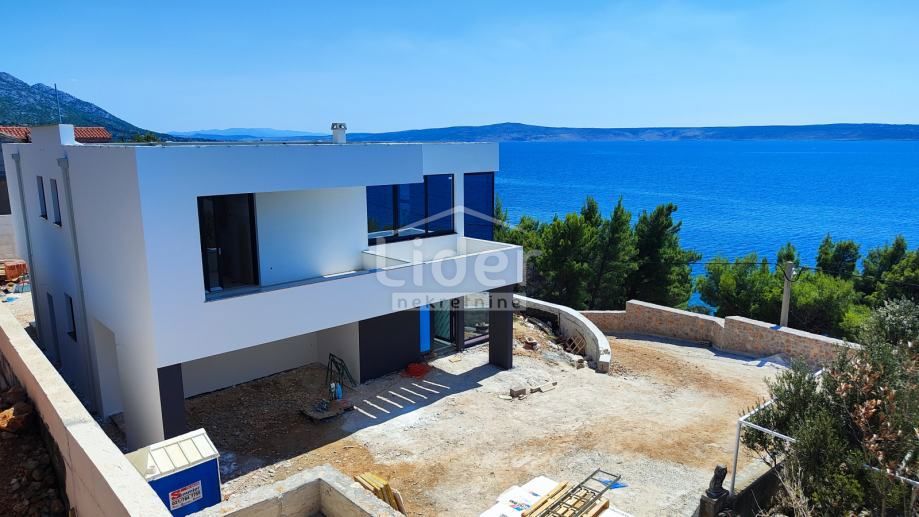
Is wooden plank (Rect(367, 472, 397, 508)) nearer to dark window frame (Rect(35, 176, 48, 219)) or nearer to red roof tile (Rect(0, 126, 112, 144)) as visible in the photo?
dark window frame (Rect(35, 176, 48, 219))

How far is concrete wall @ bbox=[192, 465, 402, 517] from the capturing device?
7.52 meters

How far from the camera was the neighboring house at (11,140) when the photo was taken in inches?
698

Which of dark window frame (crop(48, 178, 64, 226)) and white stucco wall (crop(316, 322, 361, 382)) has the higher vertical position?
dark window frame (crop(48, 178, 64, 226))

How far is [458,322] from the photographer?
730 inches

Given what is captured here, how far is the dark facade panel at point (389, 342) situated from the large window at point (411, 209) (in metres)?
2.22

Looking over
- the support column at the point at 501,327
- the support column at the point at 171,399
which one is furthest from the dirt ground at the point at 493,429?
the support column at the point at 171,399

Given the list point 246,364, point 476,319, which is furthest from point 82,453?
point 476,319

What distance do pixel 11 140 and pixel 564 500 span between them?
84.4 ft

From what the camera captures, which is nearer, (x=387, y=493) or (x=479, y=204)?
(x=387, y=493)

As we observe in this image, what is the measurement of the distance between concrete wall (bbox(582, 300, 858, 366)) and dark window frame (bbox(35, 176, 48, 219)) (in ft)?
58.5

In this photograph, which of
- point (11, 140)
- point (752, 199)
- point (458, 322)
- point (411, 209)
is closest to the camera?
point (411, 209)

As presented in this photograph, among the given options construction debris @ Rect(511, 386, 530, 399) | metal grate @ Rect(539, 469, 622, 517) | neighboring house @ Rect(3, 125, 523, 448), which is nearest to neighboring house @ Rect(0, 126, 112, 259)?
neighboring house @ Rect(3, 125, 523, 448)

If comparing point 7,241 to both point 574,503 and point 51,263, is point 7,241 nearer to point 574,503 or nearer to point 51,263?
point 51,263

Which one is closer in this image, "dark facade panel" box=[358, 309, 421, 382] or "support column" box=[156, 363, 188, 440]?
"support column" box=[156, 363, 188, 440]
